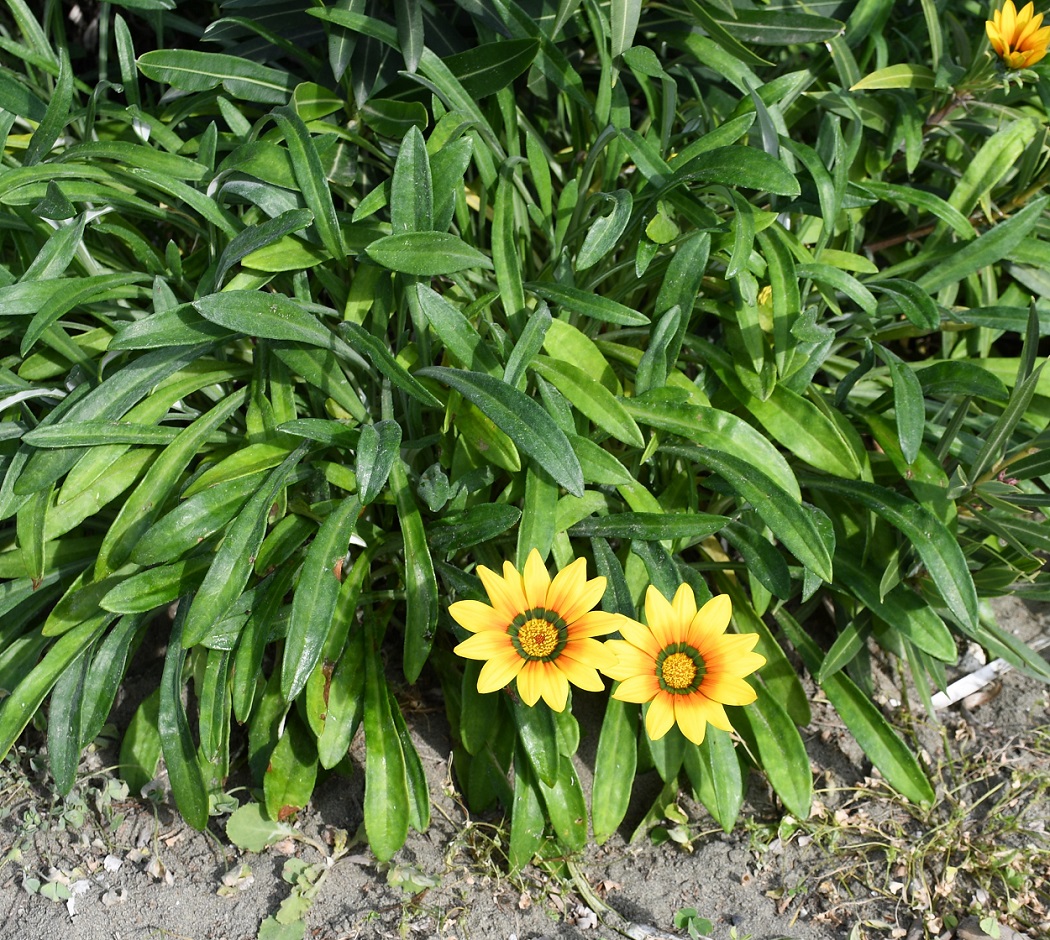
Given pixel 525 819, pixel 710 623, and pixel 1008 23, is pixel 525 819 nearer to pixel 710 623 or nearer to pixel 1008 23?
pixel 710 623

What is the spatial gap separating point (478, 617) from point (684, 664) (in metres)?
0.28

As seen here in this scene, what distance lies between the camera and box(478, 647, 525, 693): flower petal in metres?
1.22

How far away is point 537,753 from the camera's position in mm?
1426

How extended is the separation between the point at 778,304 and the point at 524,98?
3.01ft

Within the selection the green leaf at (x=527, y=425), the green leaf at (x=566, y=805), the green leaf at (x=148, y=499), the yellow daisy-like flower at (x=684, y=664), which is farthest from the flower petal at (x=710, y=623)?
the green leaf at (x=148, y=499)

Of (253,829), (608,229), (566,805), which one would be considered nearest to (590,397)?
(608,229)

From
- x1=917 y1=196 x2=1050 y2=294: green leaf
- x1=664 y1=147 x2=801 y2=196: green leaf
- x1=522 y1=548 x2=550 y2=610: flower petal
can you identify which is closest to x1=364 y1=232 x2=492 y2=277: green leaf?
x1=664 y1=147 x2=801 y2=196: green leaf

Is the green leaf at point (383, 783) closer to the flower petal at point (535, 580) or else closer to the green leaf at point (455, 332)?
the flower petal at point (535, 580)

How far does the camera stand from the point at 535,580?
1248mm

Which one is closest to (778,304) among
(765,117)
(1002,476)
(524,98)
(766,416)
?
(766,416)

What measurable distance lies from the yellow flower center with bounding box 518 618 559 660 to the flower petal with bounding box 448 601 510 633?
0.09 feet

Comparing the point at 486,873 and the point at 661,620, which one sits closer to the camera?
the point at 661,620

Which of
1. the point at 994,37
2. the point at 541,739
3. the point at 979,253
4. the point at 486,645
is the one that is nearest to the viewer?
the point at 486,645

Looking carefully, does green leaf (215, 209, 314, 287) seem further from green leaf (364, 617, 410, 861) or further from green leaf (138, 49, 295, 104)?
green leaf (364, 617, 410, 861)
